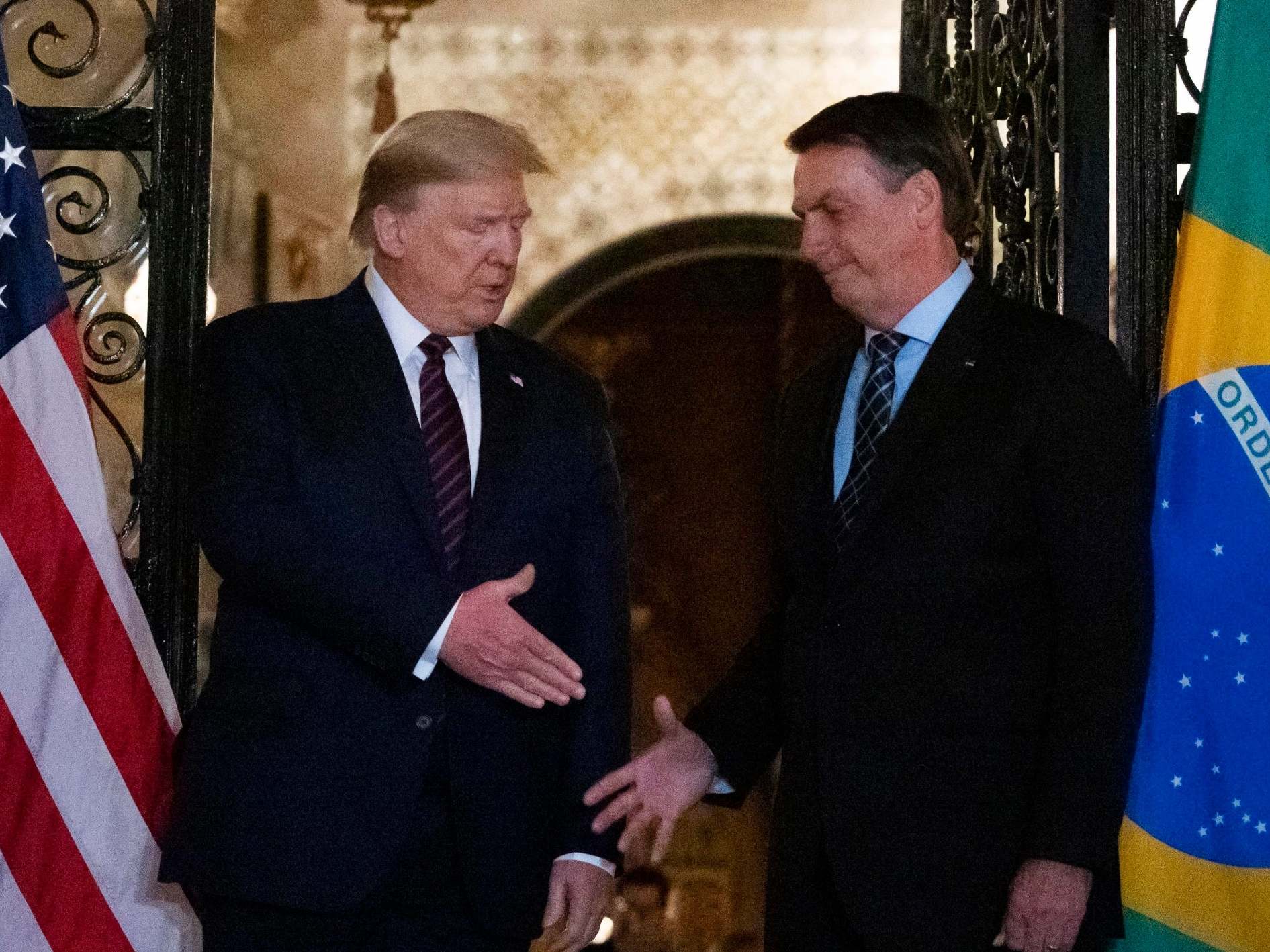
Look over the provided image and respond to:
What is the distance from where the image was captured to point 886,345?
222 centimetres

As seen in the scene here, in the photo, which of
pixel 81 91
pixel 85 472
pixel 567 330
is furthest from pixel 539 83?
pixel 85 472

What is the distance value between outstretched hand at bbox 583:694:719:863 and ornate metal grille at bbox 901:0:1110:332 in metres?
1.01

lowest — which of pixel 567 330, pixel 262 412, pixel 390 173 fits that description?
pixel 567 330

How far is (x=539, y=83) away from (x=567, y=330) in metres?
1.04

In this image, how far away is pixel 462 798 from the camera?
2.04 m

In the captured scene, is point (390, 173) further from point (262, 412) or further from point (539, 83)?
point (539, 83)

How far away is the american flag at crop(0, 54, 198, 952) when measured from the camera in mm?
2406

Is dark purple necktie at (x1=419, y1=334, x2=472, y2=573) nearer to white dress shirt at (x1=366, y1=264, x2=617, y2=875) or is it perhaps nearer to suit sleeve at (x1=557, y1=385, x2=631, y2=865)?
white dress shirt at (x1=366, y1=264, x2=617, y2=875)

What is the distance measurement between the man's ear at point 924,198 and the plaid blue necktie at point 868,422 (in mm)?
163

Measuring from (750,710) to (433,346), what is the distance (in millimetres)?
686

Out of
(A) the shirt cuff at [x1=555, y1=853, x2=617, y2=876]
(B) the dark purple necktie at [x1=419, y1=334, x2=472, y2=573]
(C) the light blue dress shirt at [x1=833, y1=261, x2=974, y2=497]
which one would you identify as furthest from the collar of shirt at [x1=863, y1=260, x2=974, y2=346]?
(A) the shirt cuff at [x1=555, y1=853, x2=617, y2=876]

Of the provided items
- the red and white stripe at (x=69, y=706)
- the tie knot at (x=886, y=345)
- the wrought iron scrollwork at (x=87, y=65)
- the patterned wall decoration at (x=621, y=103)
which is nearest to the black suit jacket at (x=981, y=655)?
the tie knot at (x=886, y=345)

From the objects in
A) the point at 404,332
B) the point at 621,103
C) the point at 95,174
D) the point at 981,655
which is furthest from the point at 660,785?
the point at 621,103

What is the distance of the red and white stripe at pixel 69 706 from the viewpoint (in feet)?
7.89
